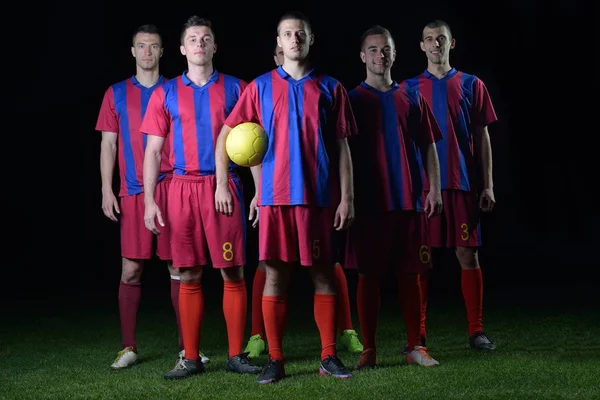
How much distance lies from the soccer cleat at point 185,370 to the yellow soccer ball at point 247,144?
87 centimetres

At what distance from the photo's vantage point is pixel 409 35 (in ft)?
28.1

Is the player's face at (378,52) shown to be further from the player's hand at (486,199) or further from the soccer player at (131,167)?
the soccer player at (131,167)

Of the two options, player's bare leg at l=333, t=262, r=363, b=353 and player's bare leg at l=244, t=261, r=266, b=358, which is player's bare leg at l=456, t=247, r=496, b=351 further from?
player's bare leg at l=244, t=261, r=266, b=358

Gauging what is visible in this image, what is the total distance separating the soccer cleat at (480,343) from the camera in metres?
4.82

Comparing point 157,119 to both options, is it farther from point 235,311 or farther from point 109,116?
point 235,311

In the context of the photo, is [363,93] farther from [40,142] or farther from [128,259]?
[40,142]

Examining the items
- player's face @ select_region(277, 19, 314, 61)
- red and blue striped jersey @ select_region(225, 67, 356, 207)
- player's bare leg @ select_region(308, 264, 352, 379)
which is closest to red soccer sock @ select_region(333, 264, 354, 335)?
player's bare leg @ select_region(308, 264, 352, 379)

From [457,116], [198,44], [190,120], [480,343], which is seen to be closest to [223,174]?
[190,120]

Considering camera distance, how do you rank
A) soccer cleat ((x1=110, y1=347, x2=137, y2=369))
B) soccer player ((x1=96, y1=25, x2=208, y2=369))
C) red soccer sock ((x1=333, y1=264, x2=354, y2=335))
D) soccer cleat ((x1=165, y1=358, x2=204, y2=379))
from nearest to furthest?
soccer cleat ((x1=165, y1=358, x2=204, y2=379)) < soccer cleat ((x1=110, y1=347, x2=137, y2=369)) < soccer player ((x1=96, y1=25, x2=208, y2=369)) < red soccer sock ((x1=333, y1=264, x2=354, y2=335))

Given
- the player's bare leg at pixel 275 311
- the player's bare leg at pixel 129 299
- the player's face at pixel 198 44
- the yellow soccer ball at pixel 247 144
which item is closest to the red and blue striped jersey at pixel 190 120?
the player's face at pixel 198 44

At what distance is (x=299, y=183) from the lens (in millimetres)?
4047

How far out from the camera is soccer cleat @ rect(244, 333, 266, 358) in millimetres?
4907

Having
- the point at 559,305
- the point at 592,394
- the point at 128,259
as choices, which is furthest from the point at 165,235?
the point at 559,305

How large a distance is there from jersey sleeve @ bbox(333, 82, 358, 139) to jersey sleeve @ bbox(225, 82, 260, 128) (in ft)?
1.05
